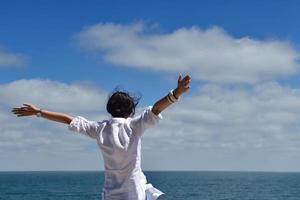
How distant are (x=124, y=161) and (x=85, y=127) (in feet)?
1.82

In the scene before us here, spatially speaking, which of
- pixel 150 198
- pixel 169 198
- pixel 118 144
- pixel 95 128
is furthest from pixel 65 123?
pixel 169 198

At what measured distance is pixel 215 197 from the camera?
106 meters

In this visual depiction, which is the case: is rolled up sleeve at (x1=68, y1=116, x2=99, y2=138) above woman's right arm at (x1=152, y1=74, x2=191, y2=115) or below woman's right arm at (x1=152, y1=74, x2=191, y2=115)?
below

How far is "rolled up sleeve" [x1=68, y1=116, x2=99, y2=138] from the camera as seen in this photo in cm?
532

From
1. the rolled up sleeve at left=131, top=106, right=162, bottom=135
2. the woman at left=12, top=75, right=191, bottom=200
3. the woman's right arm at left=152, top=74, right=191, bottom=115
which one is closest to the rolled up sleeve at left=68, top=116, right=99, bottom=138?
the woman at left=12, top=75, right=191, bottom=200

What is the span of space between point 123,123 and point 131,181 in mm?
541

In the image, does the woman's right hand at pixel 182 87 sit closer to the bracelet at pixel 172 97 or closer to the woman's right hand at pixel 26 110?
the bracelet at pixel 172 97

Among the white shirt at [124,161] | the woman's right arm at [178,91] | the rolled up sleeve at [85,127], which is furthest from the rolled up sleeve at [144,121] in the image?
the rolled up sleeve at [85,127]

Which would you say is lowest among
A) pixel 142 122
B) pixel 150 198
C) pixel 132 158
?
pixel 150 198

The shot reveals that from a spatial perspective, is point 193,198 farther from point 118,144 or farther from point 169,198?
point 118,144

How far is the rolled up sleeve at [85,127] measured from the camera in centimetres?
532

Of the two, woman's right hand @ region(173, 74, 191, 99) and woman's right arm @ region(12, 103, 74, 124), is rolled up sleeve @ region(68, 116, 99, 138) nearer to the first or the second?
woman's right arm @ region(12, 103, 74, 124)

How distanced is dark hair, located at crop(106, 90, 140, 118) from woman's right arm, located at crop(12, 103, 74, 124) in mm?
452

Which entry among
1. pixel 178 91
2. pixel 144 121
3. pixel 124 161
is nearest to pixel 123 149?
pixel 124 161
